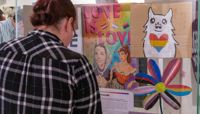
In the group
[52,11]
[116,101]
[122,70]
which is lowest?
[116,101]

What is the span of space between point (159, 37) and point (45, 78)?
0.46 m

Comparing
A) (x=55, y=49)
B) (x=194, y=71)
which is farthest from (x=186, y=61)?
(x=55, y=49)

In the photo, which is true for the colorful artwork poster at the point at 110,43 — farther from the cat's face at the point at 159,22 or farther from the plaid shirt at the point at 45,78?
the plaid shirt at the point at 45,78

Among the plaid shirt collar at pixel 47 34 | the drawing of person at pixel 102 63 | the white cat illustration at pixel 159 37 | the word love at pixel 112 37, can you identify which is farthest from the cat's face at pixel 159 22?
the plaid shirt collar at pixel 47 34

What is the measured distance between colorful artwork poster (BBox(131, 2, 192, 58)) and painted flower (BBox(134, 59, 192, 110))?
4 cm

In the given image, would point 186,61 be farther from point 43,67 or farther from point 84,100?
point 43,67

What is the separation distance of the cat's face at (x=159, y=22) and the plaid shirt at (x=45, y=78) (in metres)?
0.32

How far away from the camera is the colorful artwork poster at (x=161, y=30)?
115 cm

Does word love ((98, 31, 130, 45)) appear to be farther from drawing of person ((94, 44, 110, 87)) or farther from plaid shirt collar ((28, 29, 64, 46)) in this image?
plaid shirt collar ((28, 29, 64, 46))

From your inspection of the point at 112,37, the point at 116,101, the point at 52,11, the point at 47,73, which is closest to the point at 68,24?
the point at 52,11

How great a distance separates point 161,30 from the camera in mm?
1193

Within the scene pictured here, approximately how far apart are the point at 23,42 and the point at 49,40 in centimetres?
8

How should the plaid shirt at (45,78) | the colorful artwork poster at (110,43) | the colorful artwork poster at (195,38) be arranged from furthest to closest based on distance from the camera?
the colorful artwork poster at (110,43)
the colorful artwork poster at (195,38)
the plaid shirt at (45,78)

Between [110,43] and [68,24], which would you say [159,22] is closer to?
[110,43]
